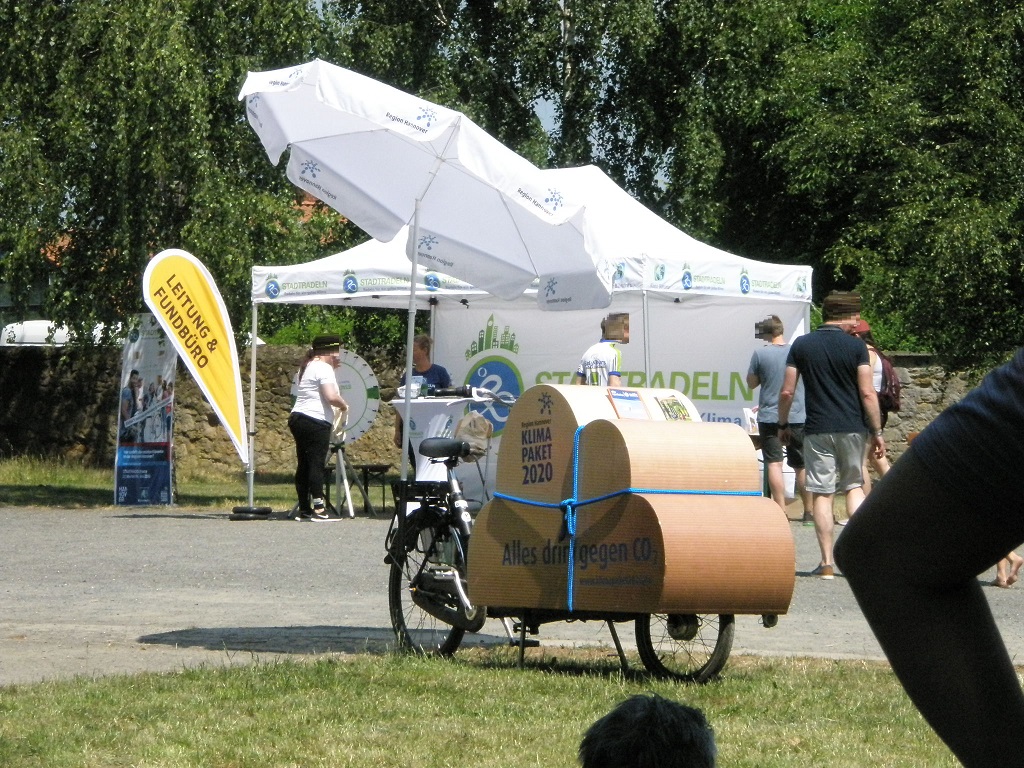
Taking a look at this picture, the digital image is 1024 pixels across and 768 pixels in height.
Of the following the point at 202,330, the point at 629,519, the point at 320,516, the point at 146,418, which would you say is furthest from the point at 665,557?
the point at 146,418

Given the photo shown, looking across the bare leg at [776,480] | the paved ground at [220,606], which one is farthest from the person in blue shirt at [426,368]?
the bare leg at [776,480]

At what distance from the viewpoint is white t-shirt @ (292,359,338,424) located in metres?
15.8

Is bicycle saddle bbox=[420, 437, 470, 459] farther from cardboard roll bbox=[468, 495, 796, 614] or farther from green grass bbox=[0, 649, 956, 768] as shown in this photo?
green grass bbox=[0, 649, 956, 768]

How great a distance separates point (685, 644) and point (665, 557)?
32.3 inches

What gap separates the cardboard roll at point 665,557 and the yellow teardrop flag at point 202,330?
32.1 feet

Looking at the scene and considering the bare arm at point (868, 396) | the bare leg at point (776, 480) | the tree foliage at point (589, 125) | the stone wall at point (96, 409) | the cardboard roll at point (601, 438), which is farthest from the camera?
the stone wall at point (96, 409)

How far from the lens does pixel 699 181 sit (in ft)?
83.0

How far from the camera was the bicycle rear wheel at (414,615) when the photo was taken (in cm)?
735

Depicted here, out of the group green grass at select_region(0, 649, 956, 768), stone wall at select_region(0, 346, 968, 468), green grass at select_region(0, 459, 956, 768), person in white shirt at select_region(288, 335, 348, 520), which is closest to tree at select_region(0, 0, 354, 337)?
person in white shirt at select_region(288, 335, 348, 520)

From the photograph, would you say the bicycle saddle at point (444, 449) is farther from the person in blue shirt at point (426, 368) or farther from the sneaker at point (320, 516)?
the sneaker at point (320, 516)

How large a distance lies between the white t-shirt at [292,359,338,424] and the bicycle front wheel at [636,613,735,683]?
9269 millimetres

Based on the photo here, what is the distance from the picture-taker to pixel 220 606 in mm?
9188

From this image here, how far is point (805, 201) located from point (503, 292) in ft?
78.5

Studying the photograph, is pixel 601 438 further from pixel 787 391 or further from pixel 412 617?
pixel 787 391
